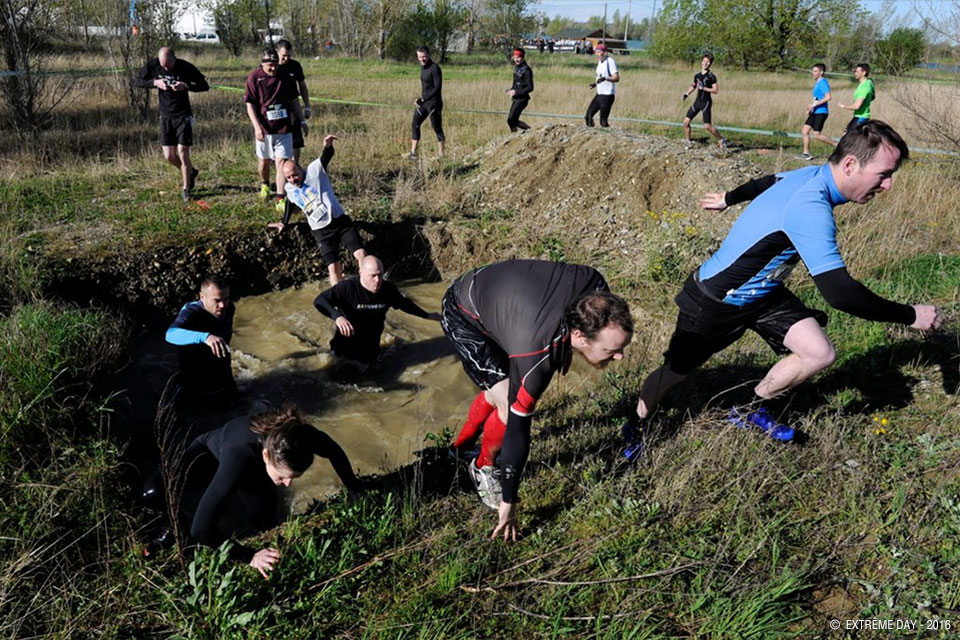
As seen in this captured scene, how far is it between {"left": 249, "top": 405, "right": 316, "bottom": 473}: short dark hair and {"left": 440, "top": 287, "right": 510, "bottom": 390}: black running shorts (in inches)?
38.8

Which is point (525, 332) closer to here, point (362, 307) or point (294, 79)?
point (362, 307)

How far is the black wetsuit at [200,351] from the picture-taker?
4.44m

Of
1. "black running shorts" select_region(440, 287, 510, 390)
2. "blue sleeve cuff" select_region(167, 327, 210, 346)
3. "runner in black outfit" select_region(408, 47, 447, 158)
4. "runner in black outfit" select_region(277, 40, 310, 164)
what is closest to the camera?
"black running shorts" select_region(440, 287, 510, 390)

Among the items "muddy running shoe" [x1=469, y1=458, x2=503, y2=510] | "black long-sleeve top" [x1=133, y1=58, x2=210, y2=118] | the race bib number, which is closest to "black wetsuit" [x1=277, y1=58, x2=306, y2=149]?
the race bib number

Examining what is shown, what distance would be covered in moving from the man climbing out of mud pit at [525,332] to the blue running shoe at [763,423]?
1.47 meters

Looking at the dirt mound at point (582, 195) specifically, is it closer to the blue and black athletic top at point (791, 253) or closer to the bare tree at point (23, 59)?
the blue and black athletic top at point (791, 253)

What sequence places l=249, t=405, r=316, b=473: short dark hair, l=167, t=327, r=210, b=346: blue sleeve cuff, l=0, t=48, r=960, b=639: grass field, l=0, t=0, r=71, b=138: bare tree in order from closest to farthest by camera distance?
1. l=0, t=48, r=960, b=639: grass field
2. l=249, t=405, r=316, b=473: short dark hair
3. l=167, t=327, r=210, b=346: blue sleeve cuff
4. l=0, t=0, r=71, b=138: bare tree

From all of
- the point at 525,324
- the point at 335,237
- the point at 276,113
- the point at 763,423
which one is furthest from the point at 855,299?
the point at 276,113

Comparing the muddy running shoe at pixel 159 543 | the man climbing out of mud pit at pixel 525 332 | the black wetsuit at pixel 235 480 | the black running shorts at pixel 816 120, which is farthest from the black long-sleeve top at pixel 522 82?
the muddy running shoe at pixel 159 543

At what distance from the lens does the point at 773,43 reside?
36.4 m

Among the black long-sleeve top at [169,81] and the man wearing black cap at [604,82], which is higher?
the man wearing black cap at [604,82]

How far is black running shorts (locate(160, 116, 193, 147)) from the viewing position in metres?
7.49

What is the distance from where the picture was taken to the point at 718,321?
11.9 ft

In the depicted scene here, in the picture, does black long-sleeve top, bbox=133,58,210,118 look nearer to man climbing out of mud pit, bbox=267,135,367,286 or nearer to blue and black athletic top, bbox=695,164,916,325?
man climbing out of mud pit, bbox=267,135,367,286
